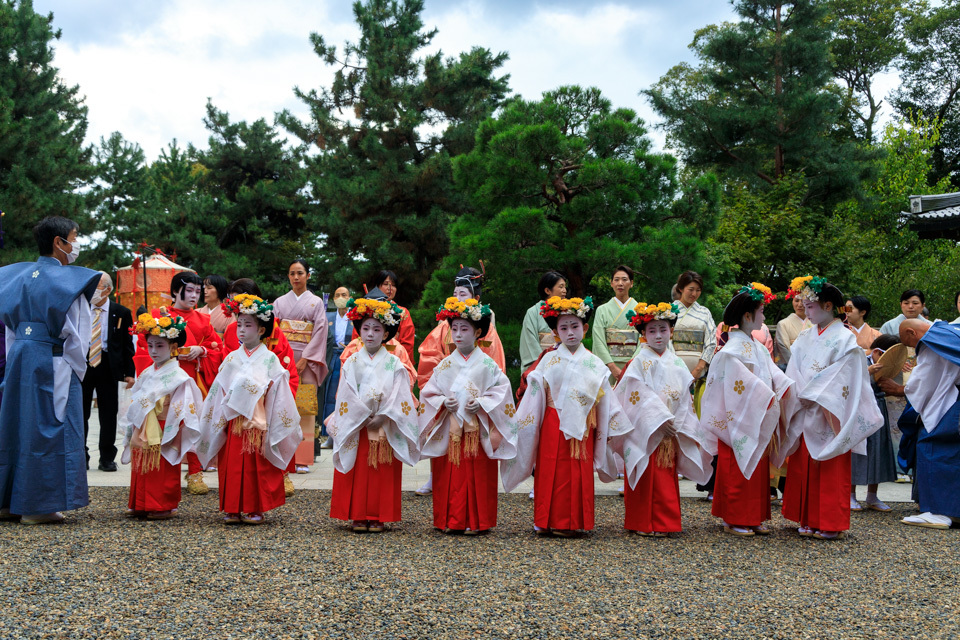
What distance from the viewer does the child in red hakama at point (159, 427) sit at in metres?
5.04

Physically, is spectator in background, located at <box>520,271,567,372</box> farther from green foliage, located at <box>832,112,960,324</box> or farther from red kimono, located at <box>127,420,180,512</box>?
green foliage, located at <box>832,112,960,324</box>

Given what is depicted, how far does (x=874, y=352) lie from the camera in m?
6.21

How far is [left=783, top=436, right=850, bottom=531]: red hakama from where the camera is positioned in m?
4.75

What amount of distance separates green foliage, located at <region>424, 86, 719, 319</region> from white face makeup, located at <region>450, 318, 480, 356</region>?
15.5ft

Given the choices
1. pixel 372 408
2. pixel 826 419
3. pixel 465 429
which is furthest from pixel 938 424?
pixel 372 408

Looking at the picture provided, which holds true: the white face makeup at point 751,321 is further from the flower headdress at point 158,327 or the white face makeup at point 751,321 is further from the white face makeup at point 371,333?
the flower headdress at point 158,327

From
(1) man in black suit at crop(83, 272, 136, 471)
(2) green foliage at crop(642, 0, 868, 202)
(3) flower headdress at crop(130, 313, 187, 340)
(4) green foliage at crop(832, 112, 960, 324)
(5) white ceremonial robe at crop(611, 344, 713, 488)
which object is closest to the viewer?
(5) white ceremonial robe at crop(611, 344, 713, 488)

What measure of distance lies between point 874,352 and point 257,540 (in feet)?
15.9

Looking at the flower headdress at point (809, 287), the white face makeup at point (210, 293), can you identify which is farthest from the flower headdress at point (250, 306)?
the flower headdress at point (809, 287)

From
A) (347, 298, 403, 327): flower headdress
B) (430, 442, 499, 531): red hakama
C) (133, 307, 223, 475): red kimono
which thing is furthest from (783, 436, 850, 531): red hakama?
(133, 307, 223, 475): red kimono

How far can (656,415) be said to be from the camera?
4.81 meters

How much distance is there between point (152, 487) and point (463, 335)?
2.24 m

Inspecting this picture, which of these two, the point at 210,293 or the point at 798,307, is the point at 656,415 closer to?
the point at 798,307

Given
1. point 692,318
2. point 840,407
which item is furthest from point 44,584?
point 692,318
